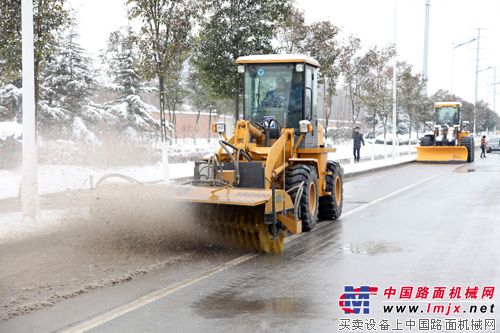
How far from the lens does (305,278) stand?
25.9ft

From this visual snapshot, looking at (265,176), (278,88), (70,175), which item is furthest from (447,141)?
(265,176)

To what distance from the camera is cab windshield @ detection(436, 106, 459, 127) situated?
124 feet

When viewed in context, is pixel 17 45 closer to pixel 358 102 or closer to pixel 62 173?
pixel 62 173

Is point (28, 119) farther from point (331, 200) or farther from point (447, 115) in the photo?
point (447, 115)

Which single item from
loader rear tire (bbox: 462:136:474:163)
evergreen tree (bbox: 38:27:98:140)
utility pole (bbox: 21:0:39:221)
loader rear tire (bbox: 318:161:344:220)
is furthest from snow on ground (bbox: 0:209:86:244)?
loader rear tire (bbox: 462:136:474:163)

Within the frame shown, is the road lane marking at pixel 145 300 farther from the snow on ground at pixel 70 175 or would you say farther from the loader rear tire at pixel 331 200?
the snow on ground at pixel 70 175

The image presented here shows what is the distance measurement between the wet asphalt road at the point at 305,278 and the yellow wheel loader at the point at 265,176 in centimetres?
46

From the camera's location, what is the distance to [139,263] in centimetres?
845

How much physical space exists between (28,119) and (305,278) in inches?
230

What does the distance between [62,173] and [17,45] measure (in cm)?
729

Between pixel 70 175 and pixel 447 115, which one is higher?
pixel 447 115

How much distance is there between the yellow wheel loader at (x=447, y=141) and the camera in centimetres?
3581
